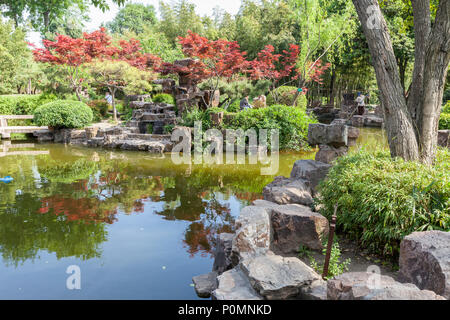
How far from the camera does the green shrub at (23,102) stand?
14.2 m

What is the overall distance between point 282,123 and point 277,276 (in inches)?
295

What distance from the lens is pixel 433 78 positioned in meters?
4.03

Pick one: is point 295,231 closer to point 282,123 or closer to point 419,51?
point 419,51

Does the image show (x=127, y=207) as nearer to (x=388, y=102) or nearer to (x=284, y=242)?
(x=284, y=242)

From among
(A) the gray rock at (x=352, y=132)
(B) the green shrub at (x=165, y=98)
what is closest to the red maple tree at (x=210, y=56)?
(B) the green shrub at (x=165, y=98)

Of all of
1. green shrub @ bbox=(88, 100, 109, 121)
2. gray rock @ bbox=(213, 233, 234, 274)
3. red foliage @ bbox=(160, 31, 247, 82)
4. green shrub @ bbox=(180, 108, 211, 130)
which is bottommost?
gray rock @ bbox=(213, 233, 234, 274)

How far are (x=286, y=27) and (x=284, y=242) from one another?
1886 cm

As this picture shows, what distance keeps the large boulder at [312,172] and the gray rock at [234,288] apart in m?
2.82

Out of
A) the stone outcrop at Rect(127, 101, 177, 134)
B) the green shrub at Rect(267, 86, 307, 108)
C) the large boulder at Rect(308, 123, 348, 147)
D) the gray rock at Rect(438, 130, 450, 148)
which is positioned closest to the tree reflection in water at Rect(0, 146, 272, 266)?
the large boulder at Rect(308, 123, 348, 147)

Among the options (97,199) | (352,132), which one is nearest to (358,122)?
(352,132)

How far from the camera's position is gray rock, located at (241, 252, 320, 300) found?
2438 mm

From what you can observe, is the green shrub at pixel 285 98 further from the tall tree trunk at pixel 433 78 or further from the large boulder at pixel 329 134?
the tall tree trunk at pixel 433 78

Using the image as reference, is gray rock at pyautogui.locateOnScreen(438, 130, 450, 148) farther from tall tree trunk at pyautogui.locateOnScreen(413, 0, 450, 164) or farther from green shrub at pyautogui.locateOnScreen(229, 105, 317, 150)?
green shrub at pyautogui.locateOnScreen(229, 105, 317, 150)

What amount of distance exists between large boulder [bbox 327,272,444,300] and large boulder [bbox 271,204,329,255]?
1.09m
